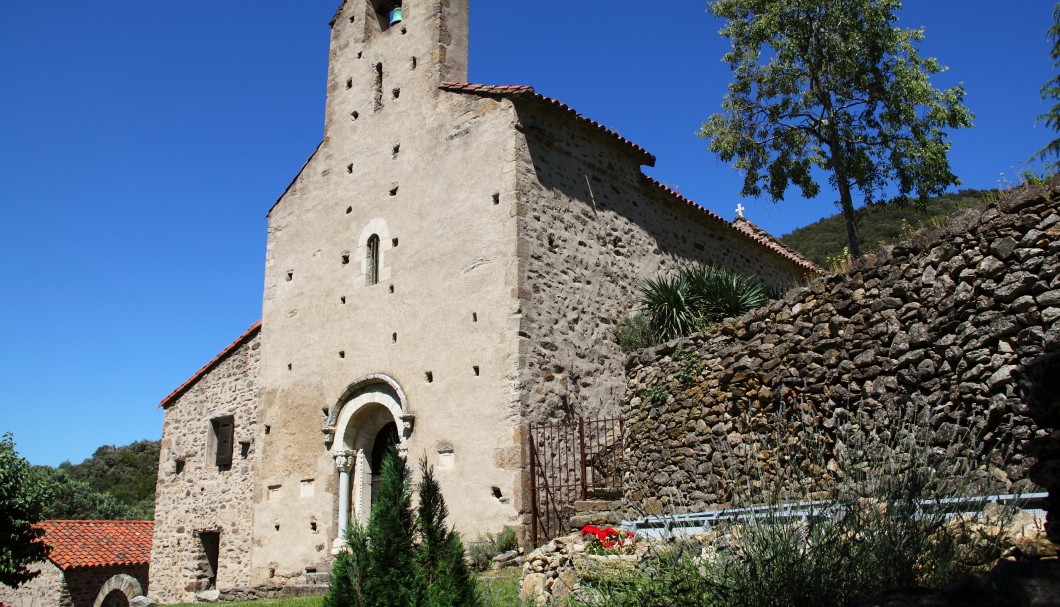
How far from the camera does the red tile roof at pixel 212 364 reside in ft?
58.3

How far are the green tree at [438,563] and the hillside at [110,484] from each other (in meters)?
25.7

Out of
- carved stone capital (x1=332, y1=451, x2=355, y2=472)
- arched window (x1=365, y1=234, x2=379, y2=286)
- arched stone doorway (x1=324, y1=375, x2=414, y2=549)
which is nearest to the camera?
arched stone doorway (x1=324, y1=375, x2=414, y2=549)

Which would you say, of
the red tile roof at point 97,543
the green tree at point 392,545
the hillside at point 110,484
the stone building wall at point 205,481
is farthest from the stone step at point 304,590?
the hillside at point 110,484

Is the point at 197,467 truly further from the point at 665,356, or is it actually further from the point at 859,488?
the point at 859,488

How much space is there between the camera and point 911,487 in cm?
512

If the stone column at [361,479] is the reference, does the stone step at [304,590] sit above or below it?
below

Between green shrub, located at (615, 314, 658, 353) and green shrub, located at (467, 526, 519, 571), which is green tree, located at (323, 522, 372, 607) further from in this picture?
green shrub, located at (615, 314, 658, 353)

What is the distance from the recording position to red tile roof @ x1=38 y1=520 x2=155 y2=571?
2133 cm

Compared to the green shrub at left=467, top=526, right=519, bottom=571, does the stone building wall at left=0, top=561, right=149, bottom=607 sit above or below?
below

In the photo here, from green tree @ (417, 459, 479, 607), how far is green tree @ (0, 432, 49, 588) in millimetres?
10629

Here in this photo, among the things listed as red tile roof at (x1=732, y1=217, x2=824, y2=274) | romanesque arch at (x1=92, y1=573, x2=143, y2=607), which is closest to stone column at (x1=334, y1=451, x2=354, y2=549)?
romanesque arch at (x1=92, y1=573, x2=143, y2=607)

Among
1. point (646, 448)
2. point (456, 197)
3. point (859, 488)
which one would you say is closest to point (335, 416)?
point (456, 197)

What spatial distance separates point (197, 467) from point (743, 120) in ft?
48.4

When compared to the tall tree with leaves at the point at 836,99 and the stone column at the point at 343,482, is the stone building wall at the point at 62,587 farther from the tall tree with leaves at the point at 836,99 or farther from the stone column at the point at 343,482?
the tall tree with leaves at the point at 836,99
